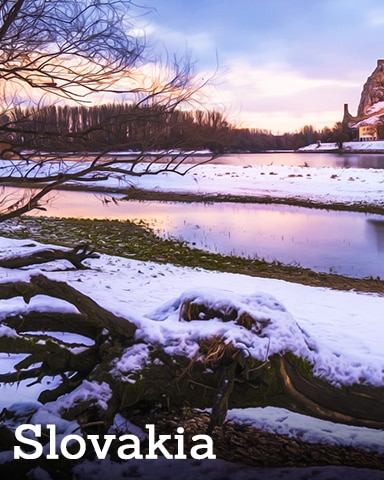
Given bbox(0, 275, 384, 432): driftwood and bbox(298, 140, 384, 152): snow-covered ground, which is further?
bbox(298, 140, 384, 152): snow-covered ground

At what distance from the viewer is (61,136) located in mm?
7391

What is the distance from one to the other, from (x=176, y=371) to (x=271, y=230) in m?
13.4

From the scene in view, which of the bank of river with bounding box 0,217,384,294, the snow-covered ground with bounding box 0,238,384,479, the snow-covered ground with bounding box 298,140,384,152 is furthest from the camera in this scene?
the snow-covered ground with bounding box 298,140,384,152

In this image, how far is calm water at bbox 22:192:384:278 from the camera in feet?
43.7

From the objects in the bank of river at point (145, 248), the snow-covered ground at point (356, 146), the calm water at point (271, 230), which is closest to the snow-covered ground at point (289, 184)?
the calm water at point (271, 230)

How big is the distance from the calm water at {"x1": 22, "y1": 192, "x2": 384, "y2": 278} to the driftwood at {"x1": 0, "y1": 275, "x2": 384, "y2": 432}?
7805 millimetres

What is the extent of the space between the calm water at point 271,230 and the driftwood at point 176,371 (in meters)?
7.81

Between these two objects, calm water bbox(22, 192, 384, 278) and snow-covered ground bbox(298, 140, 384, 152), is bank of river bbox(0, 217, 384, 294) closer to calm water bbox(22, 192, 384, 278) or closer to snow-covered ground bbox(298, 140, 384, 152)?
calm water bbox(22, 192, 384, 278)

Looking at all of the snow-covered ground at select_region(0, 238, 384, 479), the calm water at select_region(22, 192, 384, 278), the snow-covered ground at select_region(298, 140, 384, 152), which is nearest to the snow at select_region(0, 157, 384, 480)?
the snow-covered ground at select_region(0, 238, 384, 479)

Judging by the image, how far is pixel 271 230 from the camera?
17234mm

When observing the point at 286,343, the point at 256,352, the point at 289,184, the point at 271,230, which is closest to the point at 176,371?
the point at 256,352

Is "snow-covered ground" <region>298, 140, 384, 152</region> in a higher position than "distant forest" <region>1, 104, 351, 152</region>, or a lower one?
higher

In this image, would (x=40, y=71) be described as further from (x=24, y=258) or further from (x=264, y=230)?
(x=264, y=230)

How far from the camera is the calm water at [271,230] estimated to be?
13305 millimetres
